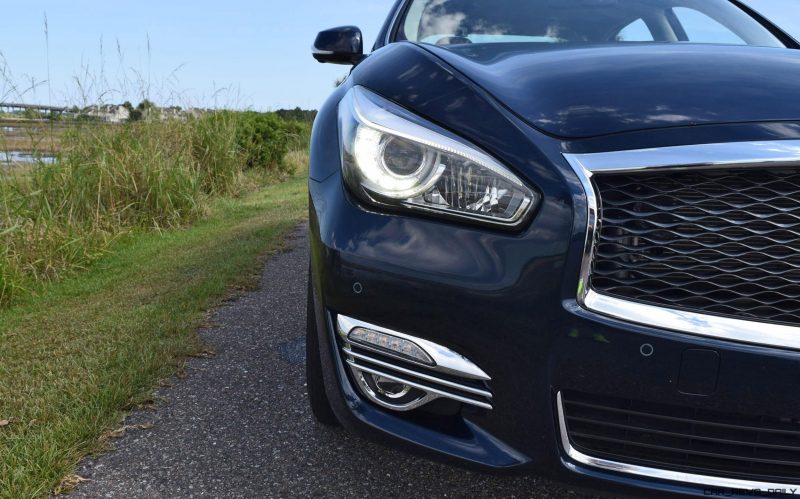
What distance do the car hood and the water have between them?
14.4ft

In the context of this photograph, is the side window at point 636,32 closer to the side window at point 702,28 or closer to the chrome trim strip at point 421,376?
the side window at point 702,28

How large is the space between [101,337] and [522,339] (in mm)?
2517

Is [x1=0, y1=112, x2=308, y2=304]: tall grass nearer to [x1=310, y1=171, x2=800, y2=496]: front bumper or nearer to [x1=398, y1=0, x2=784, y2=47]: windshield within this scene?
[x1=398, y1=0, x2=784, y2=47]: windshield

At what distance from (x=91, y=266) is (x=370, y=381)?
4249 millimetres

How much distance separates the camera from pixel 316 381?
7.20 feet

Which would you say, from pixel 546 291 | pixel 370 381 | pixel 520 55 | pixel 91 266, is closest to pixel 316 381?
pixel 370 381

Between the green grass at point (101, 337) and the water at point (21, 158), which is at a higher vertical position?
the water at point (21, 158)

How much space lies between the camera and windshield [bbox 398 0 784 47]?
288 centimetres

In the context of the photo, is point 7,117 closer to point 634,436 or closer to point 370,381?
point 370,381

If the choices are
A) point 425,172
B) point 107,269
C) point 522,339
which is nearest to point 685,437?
point 522,339

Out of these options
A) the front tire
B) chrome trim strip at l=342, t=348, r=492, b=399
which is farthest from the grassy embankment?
chrome trim strip at l=342, t=348, r=492, b=399

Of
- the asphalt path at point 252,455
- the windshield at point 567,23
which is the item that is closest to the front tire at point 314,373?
the asphalt path at point 252,455

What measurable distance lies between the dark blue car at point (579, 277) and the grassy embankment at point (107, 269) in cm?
122

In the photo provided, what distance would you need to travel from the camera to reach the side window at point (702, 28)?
2887mm
